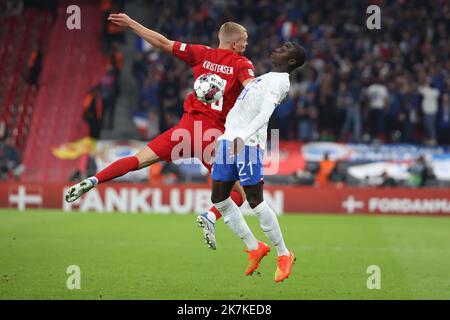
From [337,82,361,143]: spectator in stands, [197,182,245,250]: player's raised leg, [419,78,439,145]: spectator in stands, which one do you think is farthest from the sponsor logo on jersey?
[419,78,439,145]: spectator in stands

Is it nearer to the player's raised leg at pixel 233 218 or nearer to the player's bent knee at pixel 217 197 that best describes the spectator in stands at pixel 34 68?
the player's raised leg at pixel 233 218

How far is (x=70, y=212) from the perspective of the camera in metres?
20.7

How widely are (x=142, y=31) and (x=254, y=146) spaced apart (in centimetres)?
188

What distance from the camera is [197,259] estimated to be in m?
11.9

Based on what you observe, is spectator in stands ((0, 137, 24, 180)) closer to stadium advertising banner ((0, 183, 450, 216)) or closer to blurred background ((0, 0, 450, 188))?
blurred background ((0, 0, 450, 188))

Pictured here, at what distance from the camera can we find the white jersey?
8.93m

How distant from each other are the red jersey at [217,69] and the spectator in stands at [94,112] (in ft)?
47.3

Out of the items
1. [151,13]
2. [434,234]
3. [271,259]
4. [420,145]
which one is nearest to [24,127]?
[151,13]

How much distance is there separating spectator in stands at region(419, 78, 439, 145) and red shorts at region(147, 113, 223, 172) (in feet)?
47.8

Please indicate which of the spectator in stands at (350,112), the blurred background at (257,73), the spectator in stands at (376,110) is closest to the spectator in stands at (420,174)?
the blurred background at (257,73)

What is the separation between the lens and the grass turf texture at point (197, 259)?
886 centimetres

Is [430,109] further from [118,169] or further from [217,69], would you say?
[118,169]

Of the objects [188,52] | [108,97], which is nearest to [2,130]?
[108,97]

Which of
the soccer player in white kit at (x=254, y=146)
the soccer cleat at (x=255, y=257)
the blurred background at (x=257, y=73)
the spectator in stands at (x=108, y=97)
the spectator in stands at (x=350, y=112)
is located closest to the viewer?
the soccer player in white kit at (x=254, y=146)
